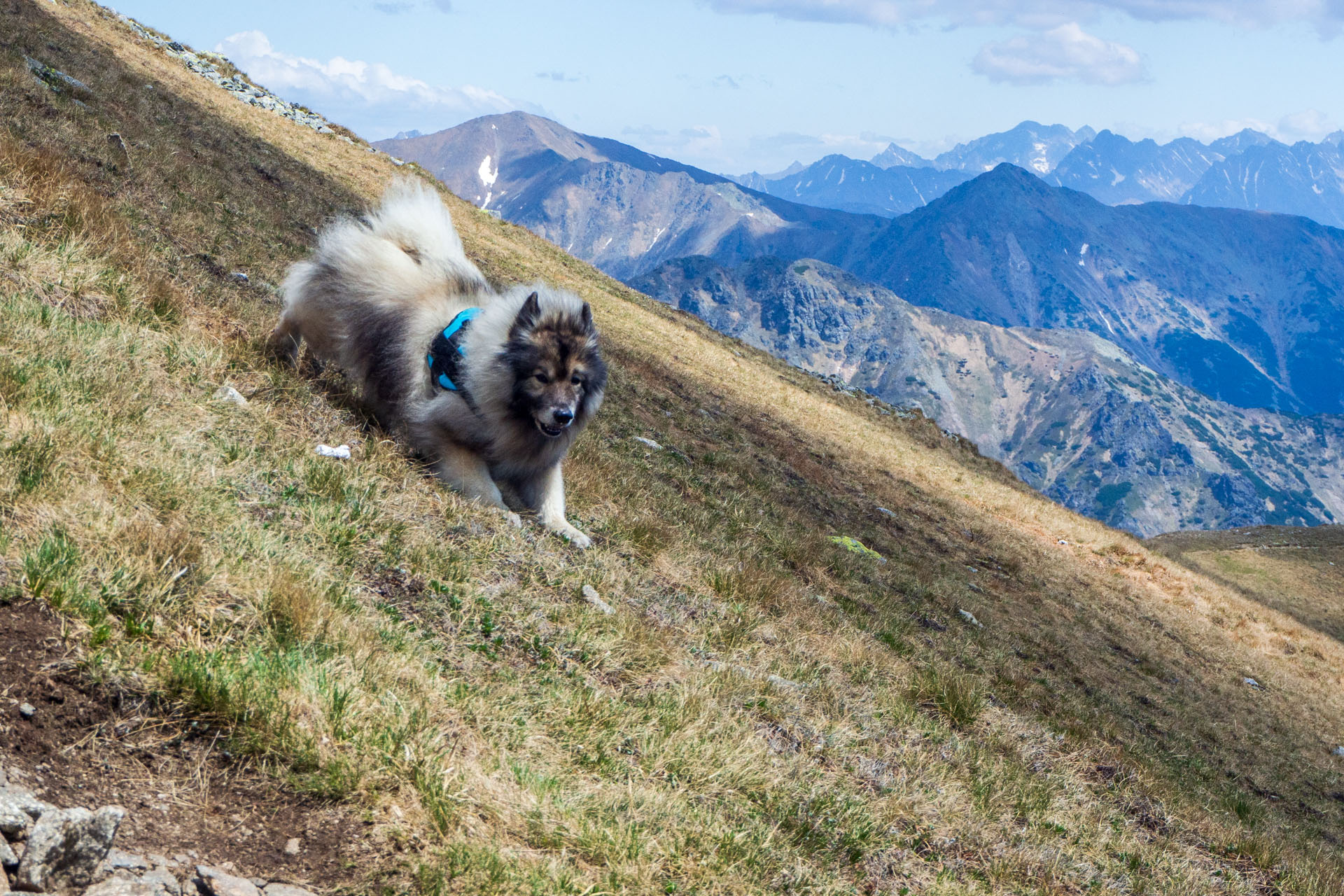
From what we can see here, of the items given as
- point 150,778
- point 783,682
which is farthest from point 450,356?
point 150,778

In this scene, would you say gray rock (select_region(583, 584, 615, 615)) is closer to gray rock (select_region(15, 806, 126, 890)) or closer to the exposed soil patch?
the exposed soil patch

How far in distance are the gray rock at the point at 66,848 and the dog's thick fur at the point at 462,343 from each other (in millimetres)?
4685

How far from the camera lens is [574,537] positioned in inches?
324

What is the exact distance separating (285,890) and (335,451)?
14.9 feet

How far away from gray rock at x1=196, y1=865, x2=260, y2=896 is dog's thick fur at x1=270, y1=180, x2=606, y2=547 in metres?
4.51

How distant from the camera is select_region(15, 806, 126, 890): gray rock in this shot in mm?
2822

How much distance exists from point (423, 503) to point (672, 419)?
14.1m

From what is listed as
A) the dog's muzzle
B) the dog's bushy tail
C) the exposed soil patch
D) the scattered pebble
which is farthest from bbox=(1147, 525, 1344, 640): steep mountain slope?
the exposed soil patch

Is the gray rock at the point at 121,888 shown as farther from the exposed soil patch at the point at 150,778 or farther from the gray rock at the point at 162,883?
the exposed soil patch at the point at 150,778

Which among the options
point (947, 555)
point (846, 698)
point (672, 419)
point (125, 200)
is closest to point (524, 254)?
point (672, 419)

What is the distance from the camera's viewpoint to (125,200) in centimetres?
1167

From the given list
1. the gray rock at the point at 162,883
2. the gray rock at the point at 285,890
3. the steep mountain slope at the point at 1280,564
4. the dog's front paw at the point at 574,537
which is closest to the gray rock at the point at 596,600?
the dog's front paw at the point at 574,537

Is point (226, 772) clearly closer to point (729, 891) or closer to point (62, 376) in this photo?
point (729, 891)

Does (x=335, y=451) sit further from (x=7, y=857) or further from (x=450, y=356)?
(x=7, y=857)
